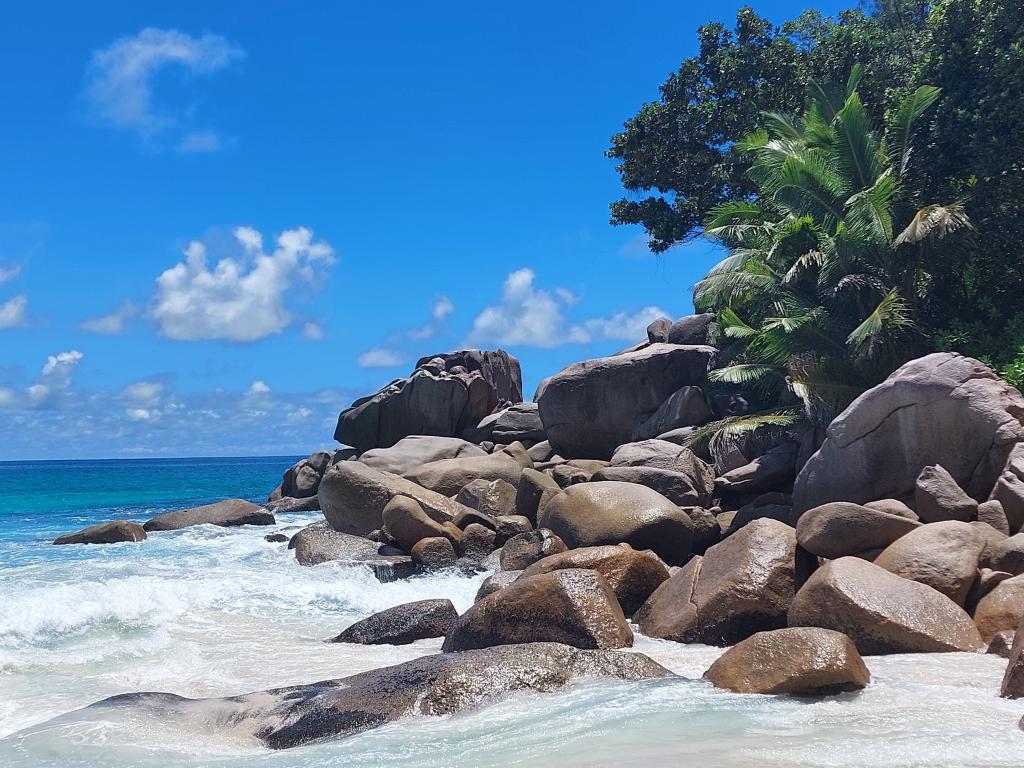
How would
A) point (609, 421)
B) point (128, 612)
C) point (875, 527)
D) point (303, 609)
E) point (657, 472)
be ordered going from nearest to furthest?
point (875, 527) < point (128, 612) < point (303, 609) < point (657, 472) < point (609, 421)

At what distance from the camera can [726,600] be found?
9594 millimetres

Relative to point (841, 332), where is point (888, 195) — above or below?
above

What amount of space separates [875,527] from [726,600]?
2.26m

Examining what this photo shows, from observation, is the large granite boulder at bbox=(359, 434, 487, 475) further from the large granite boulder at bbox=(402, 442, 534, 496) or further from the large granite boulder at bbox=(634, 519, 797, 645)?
the large granite boulder at bbox=(634, 519, 797, 645)

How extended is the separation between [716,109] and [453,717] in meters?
26.3

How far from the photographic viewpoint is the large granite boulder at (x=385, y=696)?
7270 millimetres

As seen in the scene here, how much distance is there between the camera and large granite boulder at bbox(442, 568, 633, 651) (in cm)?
903

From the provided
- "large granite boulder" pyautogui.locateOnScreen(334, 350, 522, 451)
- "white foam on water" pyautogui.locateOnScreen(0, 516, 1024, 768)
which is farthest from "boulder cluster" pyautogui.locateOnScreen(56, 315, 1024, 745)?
"large granite boulder" pyautogui.locateOnScreen(334, 350, 522, 451)

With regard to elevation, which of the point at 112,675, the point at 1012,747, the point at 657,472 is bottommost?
the point at 1012,747

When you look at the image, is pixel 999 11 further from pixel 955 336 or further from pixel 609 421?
pixel 609 421

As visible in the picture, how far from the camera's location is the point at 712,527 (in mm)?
14883

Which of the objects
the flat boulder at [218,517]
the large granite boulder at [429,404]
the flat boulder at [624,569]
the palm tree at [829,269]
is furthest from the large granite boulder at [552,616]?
the large granite boulder at [429,404]

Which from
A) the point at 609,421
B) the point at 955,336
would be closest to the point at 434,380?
the point at 609,421

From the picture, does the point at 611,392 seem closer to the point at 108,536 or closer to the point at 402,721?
the point at 108,536
